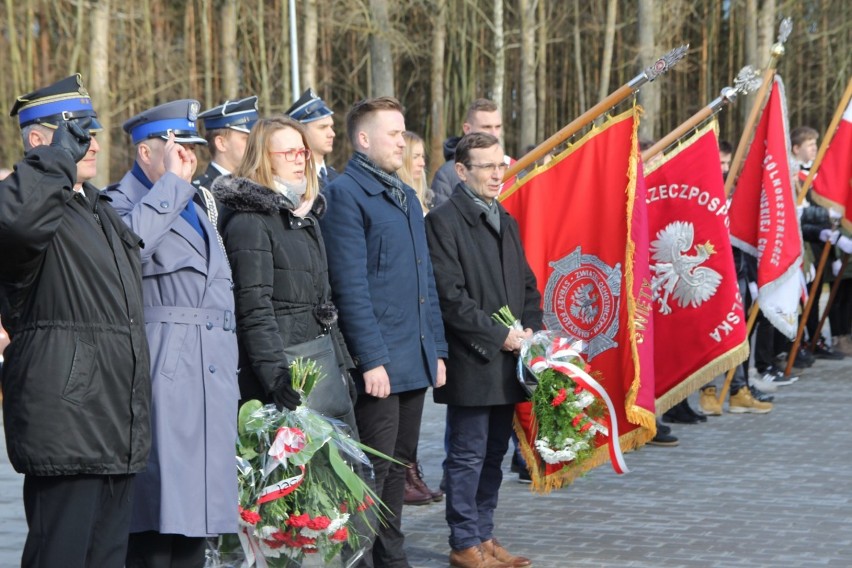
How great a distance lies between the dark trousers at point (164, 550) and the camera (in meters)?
4.40

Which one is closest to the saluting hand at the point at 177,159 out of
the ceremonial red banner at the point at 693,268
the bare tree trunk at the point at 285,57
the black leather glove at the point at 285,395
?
the black leather glove at the point at 285,395

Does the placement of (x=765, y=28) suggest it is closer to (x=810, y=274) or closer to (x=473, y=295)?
(x=810, y=274)

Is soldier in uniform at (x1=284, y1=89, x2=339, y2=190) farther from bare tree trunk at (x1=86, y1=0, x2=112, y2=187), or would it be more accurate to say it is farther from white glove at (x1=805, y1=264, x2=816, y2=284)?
bare tree trunk at (x1=86, y1=0, x2=112, y2=187)

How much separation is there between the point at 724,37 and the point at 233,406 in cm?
3618

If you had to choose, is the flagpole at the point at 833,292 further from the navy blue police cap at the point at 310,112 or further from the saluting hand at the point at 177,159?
the saluting hand at the point at 177,159

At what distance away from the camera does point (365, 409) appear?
214 inches

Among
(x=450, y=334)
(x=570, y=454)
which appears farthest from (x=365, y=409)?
(x=570, y=454)

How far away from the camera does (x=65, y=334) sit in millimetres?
3750

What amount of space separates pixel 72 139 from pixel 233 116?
2.02 metres

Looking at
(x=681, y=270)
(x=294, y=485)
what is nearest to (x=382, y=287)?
(x=294, y=485)

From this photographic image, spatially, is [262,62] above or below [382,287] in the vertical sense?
above

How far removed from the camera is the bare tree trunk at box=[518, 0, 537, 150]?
29.0 metres

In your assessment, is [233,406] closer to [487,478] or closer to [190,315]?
[190,315]

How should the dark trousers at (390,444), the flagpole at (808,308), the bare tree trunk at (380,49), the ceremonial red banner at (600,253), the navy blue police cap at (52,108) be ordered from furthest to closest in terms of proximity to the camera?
the bare tree trunk at (380,49), the flagpole at (808,308), the ceremonial red banner at (600,253), the dark trousers at (390,444), the navy blue police cap at (52,108)
